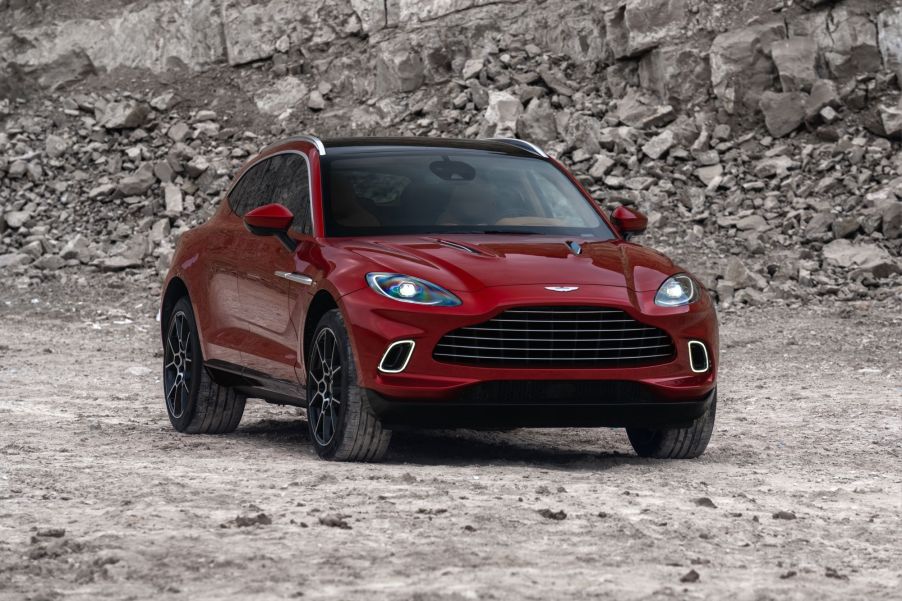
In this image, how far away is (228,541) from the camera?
5.50m

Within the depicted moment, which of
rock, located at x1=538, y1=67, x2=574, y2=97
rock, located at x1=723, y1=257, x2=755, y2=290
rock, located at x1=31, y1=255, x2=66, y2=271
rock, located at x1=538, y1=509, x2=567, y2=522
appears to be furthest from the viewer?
rock, located at x1=538, y1=67, x2=574, y2=97

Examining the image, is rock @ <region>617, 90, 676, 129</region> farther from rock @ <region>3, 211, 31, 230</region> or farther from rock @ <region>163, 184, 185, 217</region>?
rock @ <region>3, 211, 31, 230</region>

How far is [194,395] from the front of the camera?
9672 mm

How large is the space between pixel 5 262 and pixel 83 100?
4.86 metres

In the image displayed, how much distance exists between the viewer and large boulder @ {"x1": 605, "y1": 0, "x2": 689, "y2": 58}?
24688mm

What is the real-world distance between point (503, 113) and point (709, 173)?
346 centimetres

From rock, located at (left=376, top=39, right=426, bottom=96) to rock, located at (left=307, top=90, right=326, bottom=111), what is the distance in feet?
3.19

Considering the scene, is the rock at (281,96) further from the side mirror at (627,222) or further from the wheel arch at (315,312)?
the wheel arch at (315,312)

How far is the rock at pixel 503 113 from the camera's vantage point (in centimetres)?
2411

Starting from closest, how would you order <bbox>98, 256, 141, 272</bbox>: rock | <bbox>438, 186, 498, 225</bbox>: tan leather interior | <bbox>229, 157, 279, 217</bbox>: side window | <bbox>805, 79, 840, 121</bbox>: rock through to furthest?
<bbox>438, 186, 498, 225</bbox>: tan leather interior, <bbox>229, 157, 279, 217</bbox>: side window, <bbox>805, 79, 840, 121</bbox>: rock, <bbox>98, 256, 141, 272</bbox>: rock

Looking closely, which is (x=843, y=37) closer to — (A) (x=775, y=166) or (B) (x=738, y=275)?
(A) (x=775, y=166)

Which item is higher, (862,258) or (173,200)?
(173,200)

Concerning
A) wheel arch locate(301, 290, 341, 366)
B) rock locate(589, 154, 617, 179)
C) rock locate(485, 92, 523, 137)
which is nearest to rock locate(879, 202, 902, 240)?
rock locate(589, 154, 617, 179)

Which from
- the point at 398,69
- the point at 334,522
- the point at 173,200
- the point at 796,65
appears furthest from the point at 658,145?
the point at 334,522
